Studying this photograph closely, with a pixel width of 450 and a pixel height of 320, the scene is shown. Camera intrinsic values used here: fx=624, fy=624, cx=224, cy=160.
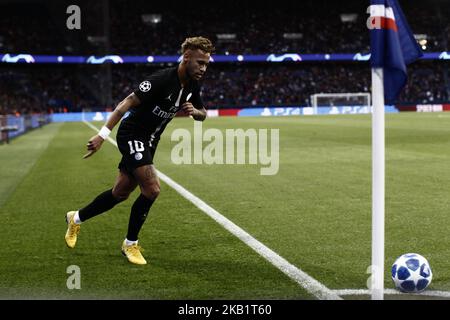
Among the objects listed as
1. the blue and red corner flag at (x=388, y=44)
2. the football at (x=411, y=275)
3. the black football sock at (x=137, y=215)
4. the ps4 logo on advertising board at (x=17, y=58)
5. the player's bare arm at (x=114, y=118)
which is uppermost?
the ps4 logo on advertising board at (x=17, y=58)

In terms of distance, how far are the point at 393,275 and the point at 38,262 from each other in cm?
325

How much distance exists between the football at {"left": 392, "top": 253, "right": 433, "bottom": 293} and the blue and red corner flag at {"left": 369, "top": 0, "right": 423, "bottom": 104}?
58.6 inches

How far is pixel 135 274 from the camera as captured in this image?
540 centimetres

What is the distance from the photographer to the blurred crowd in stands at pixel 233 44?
2420 inches

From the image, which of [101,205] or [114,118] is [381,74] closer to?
[114,118]

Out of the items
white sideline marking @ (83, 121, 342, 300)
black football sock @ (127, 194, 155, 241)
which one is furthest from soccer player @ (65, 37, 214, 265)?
white sideline marking @ (83, 121, 342, 300)

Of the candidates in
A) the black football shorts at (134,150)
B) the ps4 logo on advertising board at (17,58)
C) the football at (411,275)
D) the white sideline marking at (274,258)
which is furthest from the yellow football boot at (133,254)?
the ps4 logo on advertising board at (17,58)

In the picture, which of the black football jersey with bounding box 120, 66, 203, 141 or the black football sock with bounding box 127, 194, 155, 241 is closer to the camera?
the black football jersey with bounding box 120, 66, 203, 141

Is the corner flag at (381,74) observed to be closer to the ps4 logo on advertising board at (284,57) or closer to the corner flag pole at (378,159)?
the corner flag pole at (378,159)

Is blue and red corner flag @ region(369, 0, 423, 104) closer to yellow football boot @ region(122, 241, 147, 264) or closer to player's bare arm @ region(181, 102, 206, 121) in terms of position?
player's bare arm @ region(181, 102, 206, 121)

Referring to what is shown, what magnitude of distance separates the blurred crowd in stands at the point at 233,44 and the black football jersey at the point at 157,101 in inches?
2161

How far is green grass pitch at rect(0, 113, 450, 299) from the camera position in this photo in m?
5.03

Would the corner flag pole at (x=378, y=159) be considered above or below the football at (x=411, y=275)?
above
